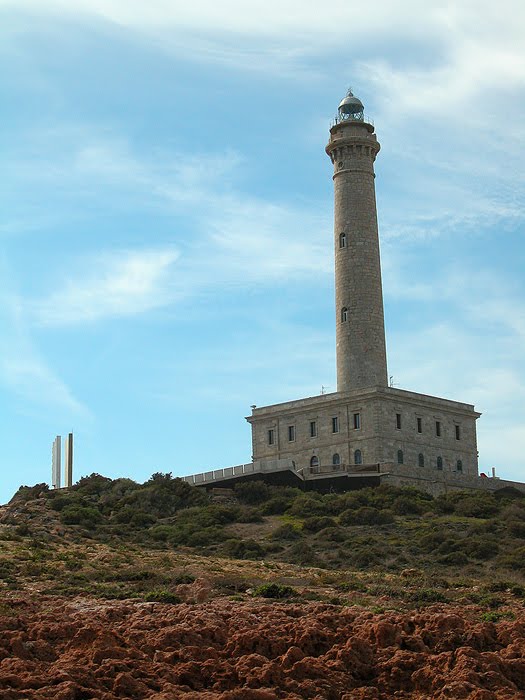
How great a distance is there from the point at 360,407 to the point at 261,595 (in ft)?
114

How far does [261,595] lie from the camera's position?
2439 centimetres

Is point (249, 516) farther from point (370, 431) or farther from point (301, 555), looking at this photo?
point (370, 431)

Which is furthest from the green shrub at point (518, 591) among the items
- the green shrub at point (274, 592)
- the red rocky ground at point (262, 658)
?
the red rocky ground at point (262, 658)

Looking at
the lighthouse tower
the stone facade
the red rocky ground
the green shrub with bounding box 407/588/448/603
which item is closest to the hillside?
the red rocky ground

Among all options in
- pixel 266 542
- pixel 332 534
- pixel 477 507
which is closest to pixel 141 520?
pixel 266 542

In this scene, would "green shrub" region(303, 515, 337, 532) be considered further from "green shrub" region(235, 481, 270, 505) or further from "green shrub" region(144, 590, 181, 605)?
"green shrub" region(144, 590, 181, 605)

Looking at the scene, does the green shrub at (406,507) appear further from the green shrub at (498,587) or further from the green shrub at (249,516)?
the green shrub at (498,587)

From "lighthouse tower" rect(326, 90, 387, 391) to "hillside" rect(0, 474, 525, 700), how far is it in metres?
9.15

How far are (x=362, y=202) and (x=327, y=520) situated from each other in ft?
71.7

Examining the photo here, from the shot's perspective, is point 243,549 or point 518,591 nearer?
point 518,591

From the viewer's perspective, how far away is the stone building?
5859cm

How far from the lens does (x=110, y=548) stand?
3659cm

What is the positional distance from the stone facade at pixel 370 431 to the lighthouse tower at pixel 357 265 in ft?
4.40

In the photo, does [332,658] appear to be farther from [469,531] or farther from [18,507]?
[18,507]
